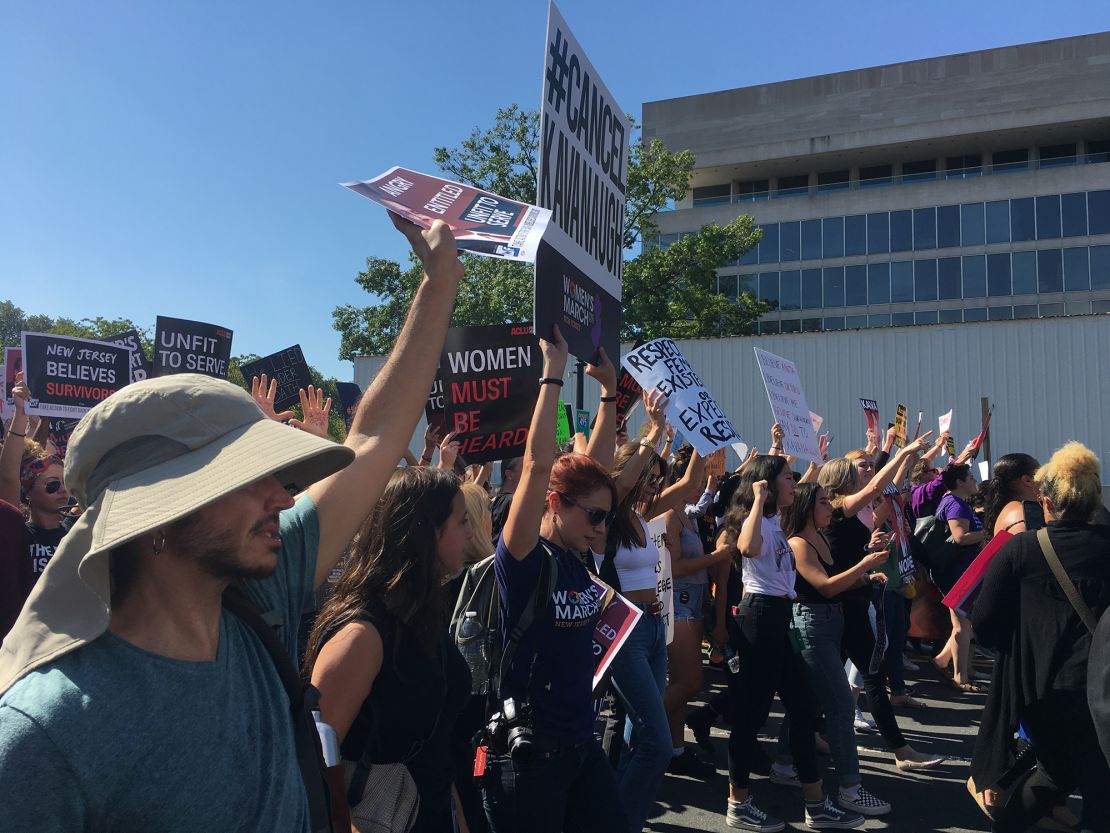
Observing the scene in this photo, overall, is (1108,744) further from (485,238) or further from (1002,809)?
(485,238)

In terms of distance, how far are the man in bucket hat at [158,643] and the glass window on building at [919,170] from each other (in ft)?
188

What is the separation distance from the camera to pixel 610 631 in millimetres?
3877

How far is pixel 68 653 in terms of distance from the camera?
51.3 inches

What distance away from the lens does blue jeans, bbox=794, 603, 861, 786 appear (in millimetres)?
5230

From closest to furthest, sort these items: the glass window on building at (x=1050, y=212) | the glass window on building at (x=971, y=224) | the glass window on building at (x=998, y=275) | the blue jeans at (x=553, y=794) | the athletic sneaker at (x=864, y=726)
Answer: the blue jeans at (x=553, y=794) → the athletic sneaker at (x=864, y=726) → the glass window on building at (x=1050, y=212) → the glass window on building at (x=998, y=275) → the glass window on building at (x=971, y=224)

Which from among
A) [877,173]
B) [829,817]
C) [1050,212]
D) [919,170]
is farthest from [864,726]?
[919,170]

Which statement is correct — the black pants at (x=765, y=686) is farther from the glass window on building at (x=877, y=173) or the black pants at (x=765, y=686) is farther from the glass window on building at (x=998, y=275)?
the glass window on building at (x=877, y=173)

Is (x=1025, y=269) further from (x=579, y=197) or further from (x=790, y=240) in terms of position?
(x=579, y=197)

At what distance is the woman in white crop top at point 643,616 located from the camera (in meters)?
4.12

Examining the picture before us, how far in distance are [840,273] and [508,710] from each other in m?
50.9

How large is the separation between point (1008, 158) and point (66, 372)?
183 feet

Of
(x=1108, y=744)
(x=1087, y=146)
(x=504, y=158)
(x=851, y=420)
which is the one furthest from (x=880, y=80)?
(x=1108, y=744)

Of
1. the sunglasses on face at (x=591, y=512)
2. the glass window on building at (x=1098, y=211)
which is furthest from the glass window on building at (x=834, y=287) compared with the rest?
the sunglasses on face at (x=591, y=512)

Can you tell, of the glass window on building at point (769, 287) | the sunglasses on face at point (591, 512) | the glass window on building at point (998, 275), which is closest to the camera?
the sunglasses on face at point (591, 512)
